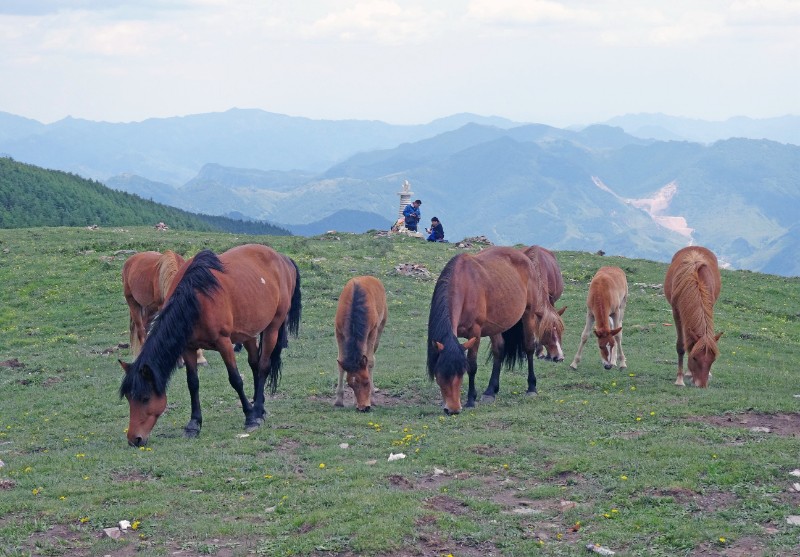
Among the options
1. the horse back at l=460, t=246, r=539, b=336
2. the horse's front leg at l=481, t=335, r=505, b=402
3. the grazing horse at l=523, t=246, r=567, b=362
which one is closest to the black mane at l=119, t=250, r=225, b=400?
the horse back at l=460, t=246, r=539, b=336

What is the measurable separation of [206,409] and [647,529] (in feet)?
27.3

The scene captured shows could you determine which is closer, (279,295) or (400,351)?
(279,295)

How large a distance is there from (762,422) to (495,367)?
457 centimetres

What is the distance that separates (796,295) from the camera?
32.3 m

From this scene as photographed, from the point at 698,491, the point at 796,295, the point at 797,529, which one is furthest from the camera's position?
the point at 796,295

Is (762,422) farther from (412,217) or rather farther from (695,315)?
(412,217)

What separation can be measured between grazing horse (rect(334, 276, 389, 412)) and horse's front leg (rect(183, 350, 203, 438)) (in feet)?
8.23

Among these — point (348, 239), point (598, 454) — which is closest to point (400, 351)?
point (598, 454)

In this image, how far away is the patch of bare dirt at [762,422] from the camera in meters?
12.8

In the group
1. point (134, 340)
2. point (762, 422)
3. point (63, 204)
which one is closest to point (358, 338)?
point (762, 422)

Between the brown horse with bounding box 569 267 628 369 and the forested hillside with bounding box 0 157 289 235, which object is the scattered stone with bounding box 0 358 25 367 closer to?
the brown horse with bounding box 569 267 628 369

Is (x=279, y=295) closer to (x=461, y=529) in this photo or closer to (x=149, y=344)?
(x=149, y=344)

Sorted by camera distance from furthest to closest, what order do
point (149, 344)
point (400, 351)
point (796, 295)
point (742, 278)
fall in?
point (742, 278) < point (796, 295) < point (400, 351) < point (149, 344)

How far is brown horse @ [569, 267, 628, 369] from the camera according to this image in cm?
1859
